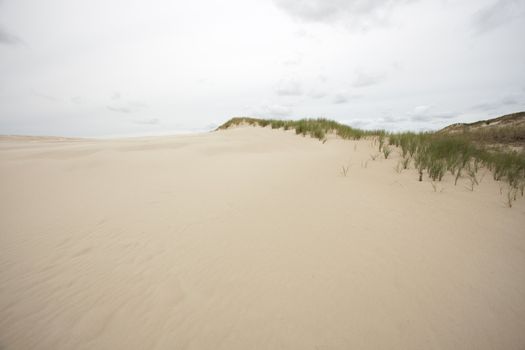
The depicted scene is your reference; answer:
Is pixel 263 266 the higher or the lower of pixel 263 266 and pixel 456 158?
the lower

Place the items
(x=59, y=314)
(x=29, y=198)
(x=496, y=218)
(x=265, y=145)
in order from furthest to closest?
(x=265, y=145), (x=29, y=198), (x=496, y=218), (x=59, y=314)

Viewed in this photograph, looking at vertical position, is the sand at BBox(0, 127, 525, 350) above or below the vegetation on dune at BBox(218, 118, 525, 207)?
below

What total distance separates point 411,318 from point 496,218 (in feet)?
5.78

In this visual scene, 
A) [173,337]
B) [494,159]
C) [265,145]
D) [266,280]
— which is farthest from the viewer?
[265,145]

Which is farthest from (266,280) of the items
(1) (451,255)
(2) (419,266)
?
(1) (451,255)

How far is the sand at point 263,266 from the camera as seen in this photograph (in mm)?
1107

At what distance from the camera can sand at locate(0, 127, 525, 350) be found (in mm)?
1107

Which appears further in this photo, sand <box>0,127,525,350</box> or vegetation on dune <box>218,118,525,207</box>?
vegetation on dune <box>218,118,525,207</box>

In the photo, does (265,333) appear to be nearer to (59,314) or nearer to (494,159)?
(59,314)

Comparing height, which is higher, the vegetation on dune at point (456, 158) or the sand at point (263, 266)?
the vegetation on dune at point (456, 158)

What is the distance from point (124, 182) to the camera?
3074mm

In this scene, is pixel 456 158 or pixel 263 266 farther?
pixel 456 158

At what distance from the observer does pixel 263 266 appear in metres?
1.50

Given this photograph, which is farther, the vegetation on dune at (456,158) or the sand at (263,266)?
the vegetation on dune at (456,158)
